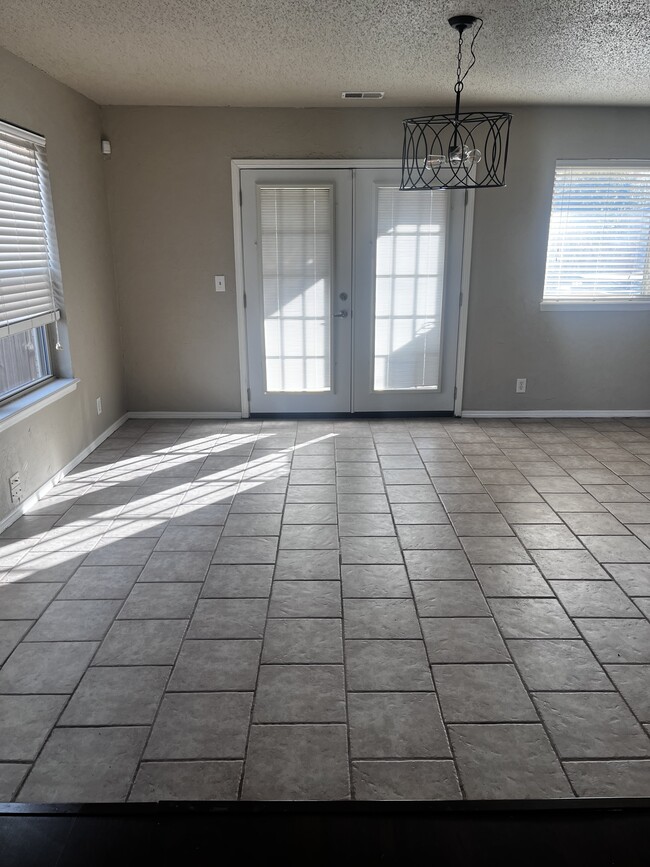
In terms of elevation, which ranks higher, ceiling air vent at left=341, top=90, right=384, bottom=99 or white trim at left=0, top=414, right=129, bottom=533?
ceiling air vent at left=341, top=90, right=384, bottom=99

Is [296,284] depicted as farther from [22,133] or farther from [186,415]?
[22,133]

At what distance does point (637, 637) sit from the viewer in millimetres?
2383

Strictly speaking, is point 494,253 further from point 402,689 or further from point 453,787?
point 453,787

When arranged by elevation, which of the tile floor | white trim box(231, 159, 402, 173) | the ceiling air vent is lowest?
the tile floor

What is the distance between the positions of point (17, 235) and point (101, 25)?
1164 millimetres

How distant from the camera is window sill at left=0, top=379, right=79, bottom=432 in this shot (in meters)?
3.30

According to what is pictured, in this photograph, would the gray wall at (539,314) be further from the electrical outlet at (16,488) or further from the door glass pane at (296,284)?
the electrical outlet at (16,488)

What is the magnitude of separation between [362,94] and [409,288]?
57.1 inches

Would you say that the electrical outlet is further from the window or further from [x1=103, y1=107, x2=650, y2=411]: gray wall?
[x1=103, y1=107, x2=650, y2=411]: gray wall

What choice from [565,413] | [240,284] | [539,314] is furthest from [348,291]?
[565,413]

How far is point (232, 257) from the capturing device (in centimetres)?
497

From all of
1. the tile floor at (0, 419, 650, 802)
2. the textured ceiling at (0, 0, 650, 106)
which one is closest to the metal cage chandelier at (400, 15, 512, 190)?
the textured ceiling at (0, 0, 650, 106)

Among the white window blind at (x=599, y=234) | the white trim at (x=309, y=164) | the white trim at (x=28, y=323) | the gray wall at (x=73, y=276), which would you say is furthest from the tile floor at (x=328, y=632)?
the white trim at (x=309, y=164)

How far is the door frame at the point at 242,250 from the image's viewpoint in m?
4.79
